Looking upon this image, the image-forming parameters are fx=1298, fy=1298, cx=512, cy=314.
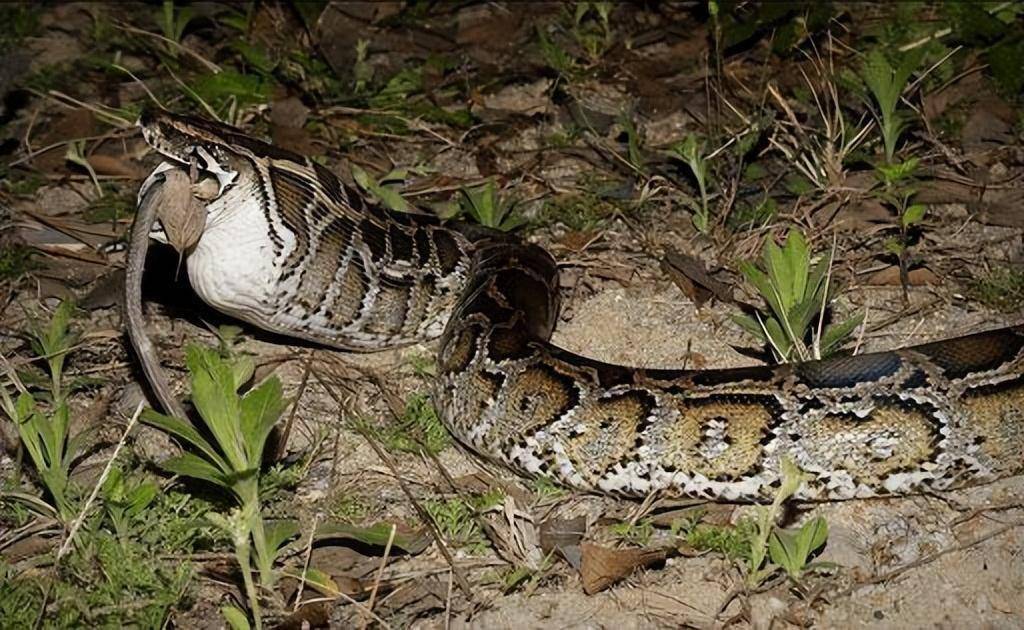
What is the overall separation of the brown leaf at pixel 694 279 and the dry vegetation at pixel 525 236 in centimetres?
2

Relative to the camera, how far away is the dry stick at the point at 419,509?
17.2 feet

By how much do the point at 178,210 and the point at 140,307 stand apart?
1.65 feet

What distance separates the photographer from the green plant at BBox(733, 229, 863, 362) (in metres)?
6.05

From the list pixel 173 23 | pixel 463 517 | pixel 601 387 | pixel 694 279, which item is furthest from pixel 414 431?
pixel 173 23

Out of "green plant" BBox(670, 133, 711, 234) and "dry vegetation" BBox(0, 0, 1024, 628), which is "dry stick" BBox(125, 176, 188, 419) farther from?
"green plant" BBox(670, 133, 711, 234)

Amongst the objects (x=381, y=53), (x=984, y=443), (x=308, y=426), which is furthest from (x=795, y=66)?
(x=308, y=426)

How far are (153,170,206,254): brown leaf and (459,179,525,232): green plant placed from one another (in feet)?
6.76

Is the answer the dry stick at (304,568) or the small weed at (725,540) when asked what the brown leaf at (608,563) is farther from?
the dry stick at (304,568)

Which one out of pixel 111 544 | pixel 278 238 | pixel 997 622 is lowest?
pixel 997 622

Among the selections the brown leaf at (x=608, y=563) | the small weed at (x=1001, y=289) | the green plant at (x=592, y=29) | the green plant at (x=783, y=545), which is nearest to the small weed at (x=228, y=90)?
the green plant at (x=592, y=29)

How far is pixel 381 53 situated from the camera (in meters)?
9.47

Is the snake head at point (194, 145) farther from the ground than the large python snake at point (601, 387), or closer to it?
farther from the ground

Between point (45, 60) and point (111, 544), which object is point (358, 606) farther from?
point (45, 60)

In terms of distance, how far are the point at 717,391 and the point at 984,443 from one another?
3.87 ft
